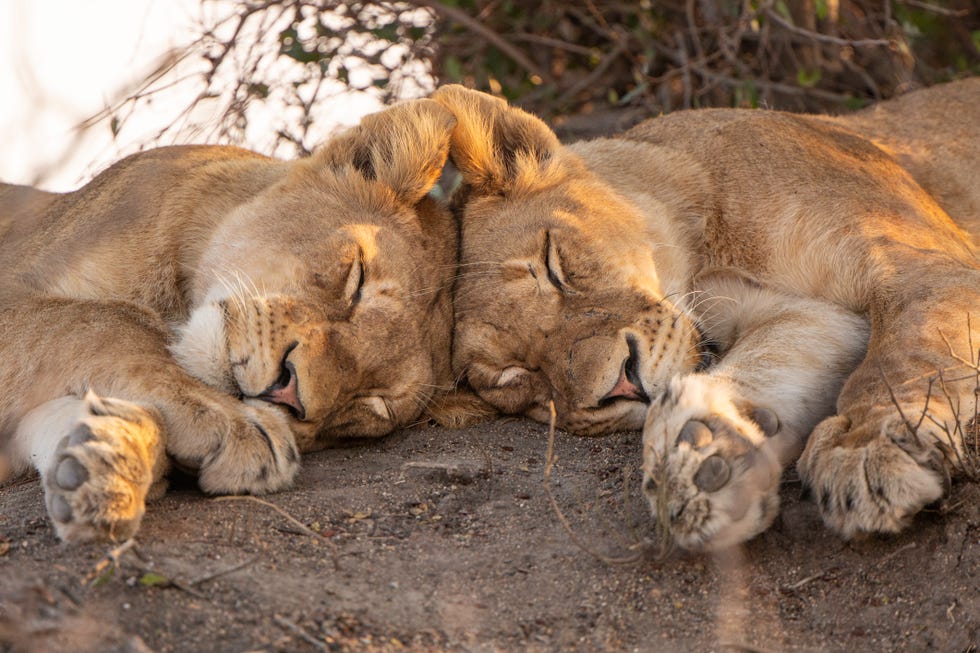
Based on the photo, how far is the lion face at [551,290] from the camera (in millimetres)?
3021

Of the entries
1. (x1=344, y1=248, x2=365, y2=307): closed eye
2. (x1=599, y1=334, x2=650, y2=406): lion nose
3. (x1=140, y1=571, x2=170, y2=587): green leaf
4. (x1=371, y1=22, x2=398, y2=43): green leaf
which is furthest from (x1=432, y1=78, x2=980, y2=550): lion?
(x1=371, y1=22, x2=398, y2=43): green leaf

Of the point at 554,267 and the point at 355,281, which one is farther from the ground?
the point at 355,281

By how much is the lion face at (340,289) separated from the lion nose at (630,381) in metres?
0.55

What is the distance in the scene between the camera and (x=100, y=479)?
2.21m

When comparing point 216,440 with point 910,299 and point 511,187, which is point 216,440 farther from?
point 910,299

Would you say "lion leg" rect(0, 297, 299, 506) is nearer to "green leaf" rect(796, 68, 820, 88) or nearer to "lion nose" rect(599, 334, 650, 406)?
"lion nose" rect(599, 334, 650, 406)

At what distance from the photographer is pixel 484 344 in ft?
10.6

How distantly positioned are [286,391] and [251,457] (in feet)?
0.80

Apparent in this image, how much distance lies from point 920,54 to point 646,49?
172cm

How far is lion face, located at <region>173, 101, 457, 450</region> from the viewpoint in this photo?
283 centimetres

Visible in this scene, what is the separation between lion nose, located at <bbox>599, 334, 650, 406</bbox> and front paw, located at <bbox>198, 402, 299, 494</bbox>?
842 mm

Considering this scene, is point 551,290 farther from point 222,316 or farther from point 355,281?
point 222,316

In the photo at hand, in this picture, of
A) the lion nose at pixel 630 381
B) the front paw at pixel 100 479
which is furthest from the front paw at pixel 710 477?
the front paw at pixel 100 479

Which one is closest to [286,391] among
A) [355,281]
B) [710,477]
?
[355,281]
